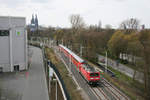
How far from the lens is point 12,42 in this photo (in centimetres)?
2700

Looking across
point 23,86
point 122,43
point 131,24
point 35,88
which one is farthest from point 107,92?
point 131,24

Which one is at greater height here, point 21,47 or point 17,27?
point 17,27

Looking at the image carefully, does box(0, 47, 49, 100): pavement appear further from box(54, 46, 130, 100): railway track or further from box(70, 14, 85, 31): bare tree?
box(70, 14, 85, 31): bare tree

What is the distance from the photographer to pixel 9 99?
1608 centimetres

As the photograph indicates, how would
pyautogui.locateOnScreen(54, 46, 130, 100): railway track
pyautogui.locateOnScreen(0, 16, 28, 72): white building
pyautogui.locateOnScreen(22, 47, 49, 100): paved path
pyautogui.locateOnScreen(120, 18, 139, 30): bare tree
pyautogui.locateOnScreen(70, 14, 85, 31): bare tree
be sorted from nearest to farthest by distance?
pyautogui.locateOnScreen(54, 46, 130, 100): railway track → pyautogui.locateOnScreen(22, 47, 49, 100): paved path → pyautogui.locateOnScreen(0, 16, 28, 72): white building → pyautogui.locateOnScreen(120, 18, 139, 30): bare tree → pyautogui.locateOnScreen(70, 14, 85, 31): bare tree

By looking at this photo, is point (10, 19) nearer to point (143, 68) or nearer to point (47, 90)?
point (47, 90)

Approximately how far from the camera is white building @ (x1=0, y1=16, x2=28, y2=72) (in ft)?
86.5

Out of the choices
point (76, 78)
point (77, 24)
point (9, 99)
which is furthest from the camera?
point (77, 24)

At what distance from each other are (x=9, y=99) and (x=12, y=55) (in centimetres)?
1242

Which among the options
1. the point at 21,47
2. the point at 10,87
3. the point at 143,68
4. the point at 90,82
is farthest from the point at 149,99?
the point at 21,47

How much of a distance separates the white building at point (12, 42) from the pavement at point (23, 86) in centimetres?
179

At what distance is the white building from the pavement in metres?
1.79

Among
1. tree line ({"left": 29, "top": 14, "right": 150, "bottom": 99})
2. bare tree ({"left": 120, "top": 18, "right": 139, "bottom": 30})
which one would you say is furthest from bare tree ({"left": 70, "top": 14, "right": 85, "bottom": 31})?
bare tree ({"left": 120, "top": 18, "right": 139, "bottom": 30})

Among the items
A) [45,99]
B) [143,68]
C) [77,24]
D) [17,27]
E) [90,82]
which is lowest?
[45,99]
